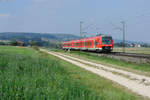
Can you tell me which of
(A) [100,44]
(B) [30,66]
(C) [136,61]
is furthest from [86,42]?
(B) [30,66]

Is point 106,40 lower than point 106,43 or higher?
higher

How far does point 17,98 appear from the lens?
537 cm

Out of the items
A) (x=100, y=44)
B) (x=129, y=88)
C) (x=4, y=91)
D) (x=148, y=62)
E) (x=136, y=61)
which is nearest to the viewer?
(x=4, y=91)

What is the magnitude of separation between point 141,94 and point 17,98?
5.97 meters

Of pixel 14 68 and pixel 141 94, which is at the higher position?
pixel 14 68

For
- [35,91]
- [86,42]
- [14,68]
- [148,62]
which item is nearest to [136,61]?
[148,62]

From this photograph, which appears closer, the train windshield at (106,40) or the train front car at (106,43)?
the train front car at (106,43)

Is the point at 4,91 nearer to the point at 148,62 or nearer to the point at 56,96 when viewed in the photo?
the point at 56,96

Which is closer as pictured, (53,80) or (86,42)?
(53,80)

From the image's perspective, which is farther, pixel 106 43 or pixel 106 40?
pixel 106 40

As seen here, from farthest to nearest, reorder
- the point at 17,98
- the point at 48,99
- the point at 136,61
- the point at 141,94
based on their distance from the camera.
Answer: the point at 136,61 → the point at 141,94 → the point at 17,98 → the point at 48,99

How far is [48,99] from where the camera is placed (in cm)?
489

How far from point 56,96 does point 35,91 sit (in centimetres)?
69

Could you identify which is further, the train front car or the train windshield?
the train windshield
